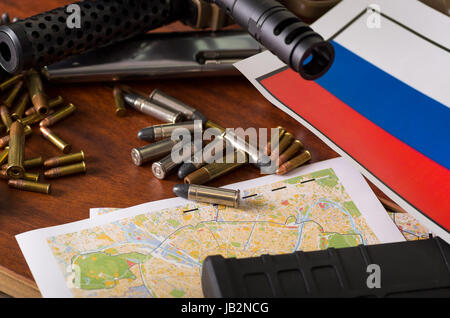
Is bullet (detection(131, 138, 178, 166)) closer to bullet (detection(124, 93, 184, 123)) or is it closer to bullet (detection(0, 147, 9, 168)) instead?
bullet (detection(124, 93, 184, 123))

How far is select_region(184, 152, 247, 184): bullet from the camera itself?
112 centimetres

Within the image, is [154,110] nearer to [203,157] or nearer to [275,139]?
[203,157]

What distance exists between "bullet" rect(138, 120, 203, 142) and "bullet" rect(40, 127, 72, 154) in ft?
0.49

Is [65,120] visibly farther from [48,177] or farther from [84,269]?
[84,269]

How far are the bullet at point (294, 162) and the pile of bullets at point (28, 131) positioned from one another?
398 millimetres

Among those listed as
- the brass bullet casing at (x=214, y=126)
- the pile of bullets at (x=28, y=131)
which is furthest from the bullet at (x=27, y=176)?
the brass bullet casing at (x=214, y=126)

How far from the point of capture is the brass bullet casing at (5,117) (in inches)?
46.7

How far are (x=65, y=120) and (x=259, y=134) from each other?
1.39ft

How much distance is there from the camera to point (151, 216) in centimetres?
105

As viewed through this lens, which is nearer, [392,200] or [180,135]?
[392,200]

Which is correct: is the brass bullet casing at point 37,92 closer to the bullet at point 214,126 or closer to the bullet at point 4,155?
the bullet at point 4,155

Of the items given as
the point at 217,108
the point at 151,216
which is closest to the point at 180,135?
the point at 217,108

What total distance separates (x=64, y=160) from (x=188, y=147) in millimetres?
255
